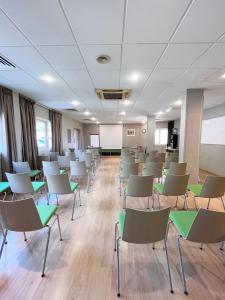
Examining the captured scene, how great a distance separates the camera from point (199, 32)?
199 centimetres

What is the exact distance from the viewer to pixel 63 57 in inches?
104

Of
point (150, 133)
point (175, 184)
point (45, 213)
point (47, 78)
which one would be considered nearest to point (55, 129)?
point (47, 78)

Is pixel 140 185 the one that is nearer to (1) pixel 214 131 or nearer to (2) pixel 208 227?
(2) pixel 208 227

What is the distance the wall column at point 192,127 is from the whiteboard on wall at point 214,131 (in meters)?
2.49

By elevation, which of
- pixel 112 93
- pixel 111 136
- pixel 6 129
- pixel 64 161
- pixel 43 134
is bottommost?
pixel 64 161

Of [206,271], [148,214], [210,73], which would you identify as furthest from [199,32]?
[206,271]

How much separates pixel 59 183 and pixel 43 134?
471 cm

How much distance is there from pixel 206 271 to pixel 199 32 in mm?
2759

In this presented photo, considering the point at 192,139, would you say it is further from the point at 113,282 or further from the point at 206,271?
the point at 113,282

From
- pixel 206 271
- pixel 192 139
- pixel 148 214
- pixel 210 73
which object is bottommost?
pixel 206 271

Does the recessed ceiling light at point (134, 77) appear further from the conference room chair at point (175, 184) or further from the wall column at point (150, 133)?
the wall column at point (150, 133)

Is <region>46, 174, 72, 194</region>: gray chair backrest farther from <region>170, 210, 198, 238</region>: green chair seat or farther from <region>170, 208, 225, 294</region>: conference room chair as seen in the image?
<region>170, 208, 225, 294</region>: conference room chair

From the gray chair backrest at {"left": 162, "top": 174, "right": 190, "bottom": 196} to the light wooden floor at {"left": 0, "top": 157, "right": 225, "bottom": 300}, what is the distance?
60cm

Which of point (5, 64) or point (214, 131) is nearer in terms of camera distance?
point (5, 64)
